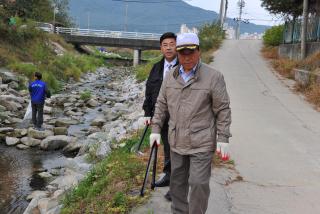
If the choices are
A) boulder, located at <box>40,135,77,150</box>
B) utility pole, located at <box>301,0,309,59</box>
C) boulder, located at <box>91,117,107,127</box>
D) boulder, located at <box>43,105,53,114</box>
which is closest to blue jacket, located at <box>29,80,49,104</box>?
boulder, located at <box>40,135,77,150</box>

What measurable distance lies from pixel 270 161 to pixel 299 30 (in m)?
17.1

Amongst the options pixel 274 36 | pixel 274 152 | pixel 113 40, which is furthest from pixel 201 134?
pixel 113 40

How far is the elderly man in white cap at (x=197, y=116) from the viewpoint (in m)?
3.90

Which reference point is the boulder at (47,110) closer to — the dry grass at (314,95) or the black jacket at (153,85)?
the dry grass at (314,95)

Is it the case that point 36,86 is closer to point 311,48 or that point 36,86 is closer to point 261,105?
point 261,105

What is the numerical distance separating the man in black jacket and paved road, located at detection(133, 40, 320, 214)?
1.03 feet

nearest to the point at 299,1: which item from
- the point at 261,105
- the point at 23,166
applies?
the point at 261,105

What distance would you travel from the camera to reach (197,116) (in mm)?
3930

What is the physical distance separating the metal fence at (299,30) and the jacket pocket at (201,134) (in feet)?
53.5

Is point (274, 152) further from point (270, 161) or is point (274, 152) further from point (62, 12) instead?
point (62, 12)

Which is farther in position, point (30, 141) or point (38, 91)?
point (38, 91)

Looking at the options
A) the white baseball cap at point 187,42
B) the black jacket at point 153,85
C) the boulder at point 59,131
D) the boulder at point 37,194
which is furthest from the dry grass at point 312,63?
the white baseball cap at point 187,42

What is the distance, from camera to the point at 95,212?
4910 mm

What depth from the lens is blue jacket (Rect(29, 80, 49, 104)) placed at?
11.9m
